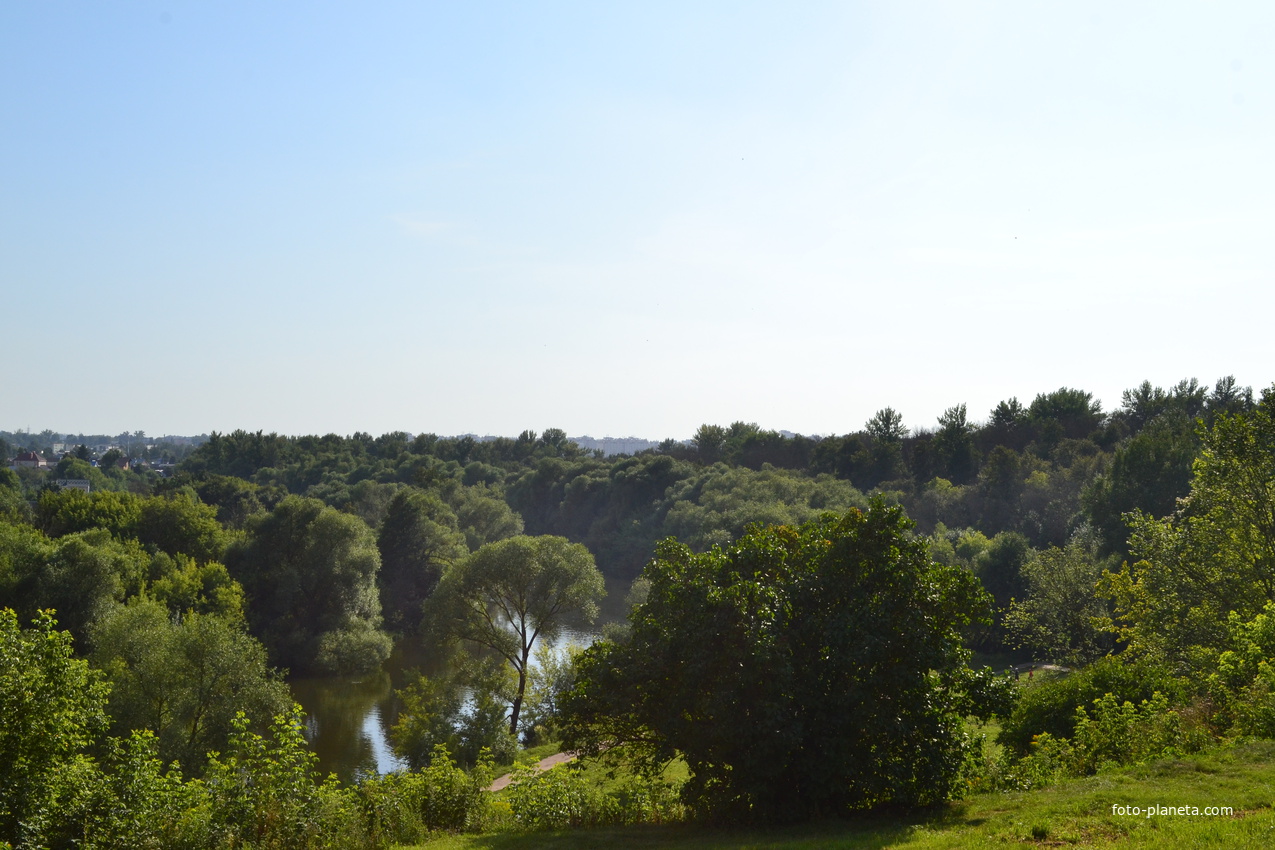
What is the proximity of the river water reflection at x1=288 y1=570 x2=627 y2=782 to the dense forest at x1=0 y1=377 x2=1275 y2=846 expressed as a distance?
1.35 meters

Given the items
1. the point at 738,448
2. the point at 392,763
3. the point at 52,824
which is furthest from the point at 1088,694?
the point at 738,448

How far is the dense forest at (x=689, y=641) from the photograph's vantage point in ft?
42.2

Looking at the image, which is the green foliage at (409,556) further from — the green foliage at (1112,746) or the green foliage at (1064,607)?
the green foliage at (1112,746)

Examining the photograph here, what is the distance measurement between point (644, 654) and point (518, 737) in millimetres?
21024

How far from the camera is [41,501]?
161 feet

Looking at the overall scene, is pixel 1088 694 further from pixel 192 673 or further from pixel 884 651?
pixel 192 673

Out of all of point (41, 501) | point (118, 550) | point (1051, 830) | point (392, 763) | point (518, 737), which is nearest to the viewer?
point (1051, 830)

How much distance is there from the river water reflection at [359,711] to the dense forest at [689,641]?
135cm

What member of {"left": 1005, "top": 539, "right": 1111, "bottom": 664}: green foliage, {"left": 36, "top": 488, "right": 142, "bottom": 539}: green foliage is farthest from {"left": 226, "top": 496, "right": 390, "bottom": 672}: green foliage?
{"left": 1005, "top": 539, "right": 1111, "bottom": 664}: green foliage

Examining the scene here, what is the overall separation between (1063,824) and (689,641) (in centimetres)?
551

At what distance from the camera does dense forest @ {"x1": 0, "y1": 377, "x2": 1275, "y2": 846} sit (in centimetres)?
1287

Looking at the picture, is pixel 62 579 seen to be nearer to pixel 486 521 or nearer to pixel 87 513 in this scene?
pixel 87 513

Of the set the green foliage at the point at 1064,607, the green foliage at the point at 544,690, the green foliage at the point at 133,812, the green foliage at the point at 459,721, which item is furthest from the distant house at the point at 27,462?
the green foliage at the point at 1064,607

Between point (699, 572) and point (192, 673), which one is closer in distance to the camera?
point (699, 572)
